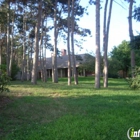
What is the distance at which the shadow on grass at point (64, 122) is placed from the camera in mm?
4139

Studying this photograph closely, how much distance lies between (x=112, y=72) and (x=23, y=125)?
3461cm

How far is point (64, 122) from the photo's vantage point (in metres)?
5.00

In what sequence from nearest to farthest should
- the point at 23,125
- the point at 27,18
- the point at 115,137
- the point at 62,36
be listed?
the point at 115,137 < the point at 23,125 < the point at 27,18 < the point at 62,36

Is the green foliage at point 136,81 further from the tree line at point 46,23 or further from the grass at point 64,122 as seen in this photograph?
the grass at point 64,122

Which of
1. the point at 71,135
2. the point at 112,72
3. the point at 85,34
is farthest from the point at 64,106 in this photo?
the point at 112,72

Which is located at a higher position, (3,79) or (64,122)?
(3,79)

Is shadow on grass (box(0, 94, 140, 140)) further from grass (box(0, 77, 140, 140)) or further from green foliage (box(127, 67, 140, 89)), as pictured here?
green foliage (box(127, 67, 140, 89))

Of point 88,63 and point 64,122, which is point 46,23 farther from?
point 64,122

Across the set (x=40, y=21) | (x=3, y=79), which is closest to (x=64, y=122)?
(x=3, y=79)

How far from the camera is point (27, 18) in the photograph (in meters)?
25.9

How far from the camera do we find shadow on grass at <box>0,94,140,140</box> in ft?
13.6

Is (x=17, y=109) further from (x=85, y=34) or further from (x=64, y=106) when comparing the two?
(x=85, y=34)

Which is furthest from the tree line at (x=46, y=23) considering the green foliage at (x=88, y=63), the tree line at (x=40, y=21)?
the green foliage at (x=88, y=63)

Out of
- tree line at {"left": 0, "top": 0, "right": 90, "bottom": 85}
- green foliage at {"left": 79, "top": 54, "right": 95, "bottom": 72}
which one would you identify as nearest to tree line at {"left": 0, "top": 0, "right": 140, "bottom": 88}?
tree line at {"left": 0, "top": 0, "right": 90, "bottom": 85}
